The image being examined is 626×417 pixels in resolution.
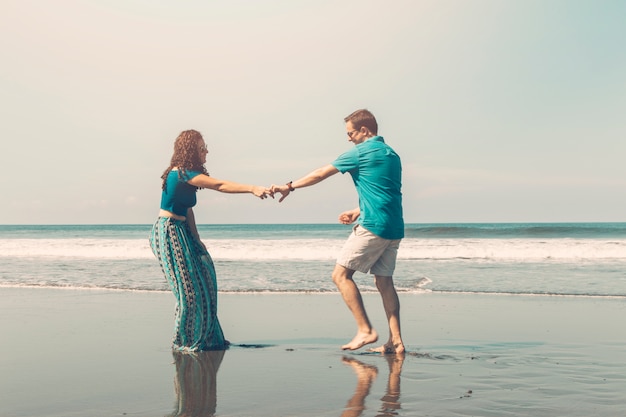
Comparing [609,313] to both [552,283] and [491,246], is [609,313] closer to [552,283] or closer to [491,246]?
[552,283]

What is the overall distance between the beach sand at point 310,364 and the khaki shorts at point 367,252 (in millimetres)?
720

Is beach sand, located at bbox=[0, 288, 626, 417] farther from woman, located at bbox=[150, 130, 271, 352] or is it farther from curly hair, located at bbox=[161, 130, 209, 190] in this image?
curly hair, located at bbox=[161, 130, 209, 190]

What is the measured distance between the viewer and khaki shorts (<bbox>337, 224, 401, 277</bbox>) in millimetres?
5223

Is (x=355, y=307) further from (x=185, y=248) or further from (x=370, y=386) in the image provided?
(x=185, y=248)

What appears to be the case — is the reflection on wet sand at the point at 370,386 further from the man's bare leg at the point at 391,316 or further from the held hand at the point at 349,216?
the held hand at the point at 349,216

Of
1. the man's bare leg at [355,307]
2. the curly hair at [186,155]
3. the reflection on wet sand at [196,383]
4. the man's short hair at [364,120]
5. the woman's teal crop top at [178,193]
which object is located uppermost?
the man's short hair at [364,120]

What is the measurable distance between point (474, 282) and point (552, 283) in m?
1.30

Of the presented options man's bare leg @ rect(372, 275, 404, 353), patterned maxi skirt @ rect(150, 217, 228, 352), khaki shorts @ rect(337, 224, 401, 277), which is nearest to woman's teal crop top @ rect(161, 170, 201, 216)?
patterned maxi skirt @ rect(150, 217, 228, 352)

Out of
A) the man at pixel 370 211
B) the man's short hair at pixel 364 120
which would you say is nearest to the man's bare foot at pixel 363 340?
the man at pixel 370 211

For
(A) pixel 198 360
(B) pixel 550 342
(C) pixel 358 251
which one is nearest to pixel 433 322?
(B) pixel 550 342

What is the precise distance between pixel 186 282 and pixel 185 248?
0.28m

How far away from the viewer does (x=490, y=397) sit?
390cm

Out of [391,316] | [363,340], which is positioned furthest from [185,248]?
[391,316]

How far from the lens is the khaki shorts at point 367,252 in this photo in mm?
5223
